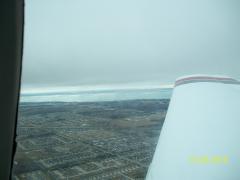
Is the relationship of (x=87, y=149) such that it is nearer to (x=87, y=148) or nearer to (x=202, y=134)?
(x=87, y=148)

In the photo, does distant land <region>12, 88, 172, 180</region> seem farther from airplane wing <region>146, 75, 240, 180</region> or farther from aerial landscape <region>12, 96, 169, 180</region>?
airplane wing <region>146, 75, 240, 180</region>

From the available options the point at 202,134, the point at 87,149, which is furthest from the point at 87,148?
the point at 202,134

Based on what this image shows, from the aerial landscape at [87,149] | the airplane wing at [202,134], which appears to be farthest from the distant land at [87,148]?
the airplane wing at [202,134]

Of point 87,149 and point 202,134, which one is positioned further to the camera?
point 87,149

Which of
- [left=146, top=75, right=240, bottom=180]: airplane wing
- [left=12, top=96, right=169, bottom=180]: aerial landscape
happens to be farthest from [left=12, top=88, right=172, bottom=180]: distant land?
[left=146, top=75, right=240, bottom=180]: airplane wing

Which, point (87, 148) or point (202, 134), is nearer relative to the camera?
point (202, 134)

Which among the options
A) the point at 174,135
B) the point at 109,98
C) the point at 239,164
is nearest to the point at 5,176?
the point at 174,135

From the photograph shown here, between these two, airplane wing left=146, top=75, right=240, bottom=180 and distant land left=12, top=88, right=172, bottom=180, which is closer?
airplane wing left=146, top=75, right=240, bottom=180

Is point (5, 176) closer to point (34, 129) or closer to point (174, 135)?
point (174, 135)

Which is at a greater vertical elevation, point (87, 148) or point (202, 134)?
point (202, 134)
